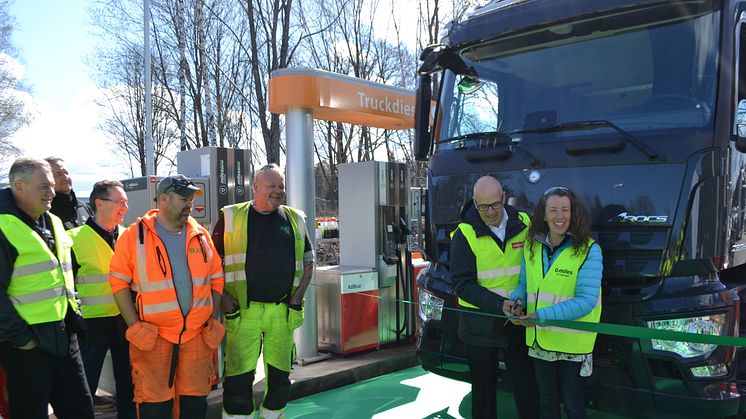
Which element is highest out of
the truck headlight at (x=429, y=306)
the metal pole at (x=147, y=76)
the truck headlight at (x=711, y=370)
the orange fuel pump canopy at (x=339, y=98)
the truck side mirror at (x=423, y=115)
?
the metal pole at (x=147, y=76)

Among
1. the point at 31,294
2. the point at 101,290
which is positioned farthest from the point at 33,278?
the point at 101,290

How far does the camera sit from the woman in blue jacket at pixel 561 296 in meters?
2.81

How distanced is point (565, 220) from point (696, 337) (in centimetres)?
80

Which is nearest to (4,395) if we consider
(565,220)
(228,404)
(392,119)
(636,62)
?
(228,404)

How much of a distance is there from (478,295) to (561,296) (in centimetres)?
45

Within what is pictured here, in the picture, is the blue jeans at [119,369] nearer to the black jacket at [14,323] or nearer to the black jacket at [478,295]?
the black jacket at [14,323]

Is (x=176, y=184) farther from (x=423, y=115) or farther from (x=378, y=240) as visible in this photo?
(x=378, y=240)

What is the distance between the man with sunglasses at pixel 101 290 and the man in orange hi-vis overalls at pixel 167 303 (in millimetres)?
475

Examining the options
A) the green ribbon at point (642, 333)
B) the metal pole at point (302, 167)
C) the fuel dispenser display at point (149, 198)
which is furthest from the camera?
the metal pole at point (302, 167)

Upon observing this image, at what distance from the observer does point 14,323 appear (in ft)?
8.39

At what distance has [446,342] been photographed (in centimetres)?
365

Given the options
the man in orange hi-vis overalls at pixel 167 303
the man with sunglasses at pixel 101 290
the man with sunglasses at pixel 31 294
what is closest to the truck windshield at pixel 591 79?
the man in orange hi-vis overalls at pixel 167 303

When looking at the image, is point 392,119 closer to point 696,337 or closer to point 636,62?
point 636,62

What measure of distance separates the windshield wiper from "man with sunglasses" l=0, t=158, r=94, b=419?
2.80 meters
